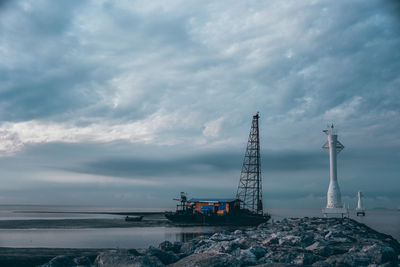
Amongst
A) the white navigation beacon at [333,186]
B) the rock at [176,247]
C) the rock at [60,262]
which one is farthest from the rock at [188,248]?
the white navigation beacon at [333,186]

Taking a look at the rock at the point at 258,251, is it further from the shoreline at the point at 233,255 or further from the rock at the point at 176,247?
the rock at the point at 176,247

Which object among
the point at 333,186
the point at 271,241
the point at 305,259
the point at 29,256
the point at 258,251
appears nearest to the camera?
the point at 305,259

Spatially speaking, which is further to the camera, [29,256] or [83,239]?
[83,239]

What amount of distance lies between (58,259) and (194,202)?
4671 cm

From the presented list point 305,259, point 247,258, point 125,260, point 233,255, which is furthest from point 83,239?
point 305,259

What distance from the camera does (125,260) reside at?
1405 centimetres

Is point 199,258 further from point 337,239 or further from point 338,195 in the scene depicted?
point 338,195

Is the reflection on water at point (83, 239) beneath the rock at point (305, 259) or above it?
beneath

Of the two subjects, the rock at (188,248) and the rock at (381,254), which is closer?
the rock at (381,254)

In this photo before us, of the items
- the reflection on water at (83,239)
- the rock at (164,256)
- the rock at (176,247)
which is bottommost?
the reflection on water at (83,239)

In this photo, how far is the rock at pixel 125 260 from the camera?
13.6 metres

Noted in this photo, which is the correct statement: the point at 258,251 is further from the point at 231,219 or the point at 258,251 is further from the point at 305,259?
the point at 231,219

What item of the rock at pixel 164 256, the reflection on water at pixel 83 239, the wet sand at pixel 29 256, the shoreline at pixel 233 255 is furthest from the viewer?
the reflection on water at pixel 83 239

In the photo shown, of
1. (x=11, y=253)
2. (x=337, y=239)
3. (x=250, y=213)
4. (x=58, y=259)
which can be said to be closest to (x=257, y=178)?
(x=250, y=213)
